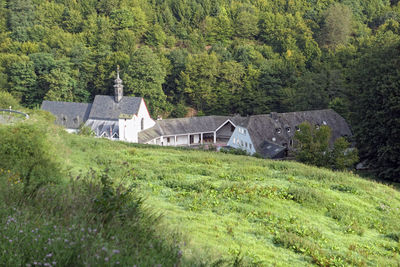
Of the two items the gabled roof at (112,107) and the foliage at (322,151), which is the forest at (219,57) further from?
the gabled roof at (112,107)

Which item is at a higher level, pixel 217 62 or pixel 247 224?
pixel 217 62

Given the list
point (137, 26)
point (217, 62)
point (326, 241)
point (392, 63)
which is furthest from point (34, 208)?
point (137, 26)

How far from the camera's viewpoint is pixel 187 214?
8891 mm

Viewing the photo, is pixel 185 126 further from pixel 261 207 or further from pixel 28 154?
pixel 28 154

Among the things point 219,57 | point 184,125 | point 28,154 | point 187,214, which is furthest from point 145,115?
point 187,214

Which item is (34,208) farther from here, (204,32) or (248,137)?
(204,32)

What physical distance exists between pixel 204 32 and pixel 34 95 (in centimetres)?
3390

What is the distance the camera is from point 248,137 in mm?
38812

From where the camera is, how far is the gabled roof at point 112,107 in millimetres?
44562

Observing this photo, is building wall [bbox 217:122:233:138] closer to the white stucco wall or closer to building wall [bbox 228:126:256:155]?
building wall [bbox 228:126:256:155]

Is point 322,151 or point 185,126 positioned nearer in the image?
point 322,151

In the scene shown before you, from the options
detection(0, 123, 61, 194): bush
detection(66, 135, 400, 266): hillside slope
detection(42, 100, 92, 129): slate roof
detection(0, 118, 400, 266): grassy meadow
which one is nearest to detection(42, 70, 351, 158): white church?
detection(42, 100, 92, 129): slate roof

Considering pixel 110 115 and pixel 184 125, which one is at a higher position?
pixel 110 115

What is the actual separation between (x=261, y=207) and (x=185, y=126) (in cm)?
3800
